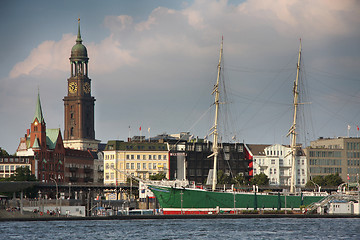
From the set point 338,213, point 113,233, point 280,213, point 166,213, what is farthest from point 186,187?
point 113,233

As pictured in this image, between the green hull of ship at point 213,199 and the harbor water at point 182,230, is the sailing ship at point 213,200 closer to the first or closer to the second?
the green hull of ship at point 213,199

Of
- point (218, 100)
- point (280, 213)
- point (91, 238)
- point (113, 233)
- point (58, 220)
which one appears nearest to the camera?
point (91, 238)

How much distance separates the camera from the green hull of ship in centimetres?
18400

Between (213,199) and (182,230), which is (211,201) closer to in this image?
(213,199)

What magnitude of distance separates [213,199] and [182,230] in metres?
51.2

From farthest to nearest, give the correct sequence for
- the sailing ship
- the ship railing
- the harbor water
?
the sailing ship → the ship railing → the harbor water

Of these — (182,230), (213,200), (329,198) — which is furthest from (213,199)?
(182,230)

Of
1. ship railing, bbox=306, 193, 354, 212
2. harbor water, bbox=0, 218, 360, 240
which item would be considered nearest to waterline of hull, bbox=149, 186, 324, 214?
ship railing, bbox=306, 193, 354, 212

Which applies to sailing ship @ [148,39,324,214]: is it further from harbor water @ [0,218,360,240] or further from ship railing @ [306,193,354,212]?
harbor water @ [0,218,360,240]

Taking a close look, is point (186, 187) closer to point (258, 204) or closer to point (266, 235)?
point (258, 204)

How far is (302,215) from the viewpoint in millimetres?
172500

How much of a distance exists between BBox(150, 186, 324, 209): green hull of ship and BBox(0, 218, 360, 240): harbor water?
2052cm

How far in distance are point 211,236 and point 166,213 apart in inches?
2401

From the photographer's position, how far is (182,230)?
135 m
